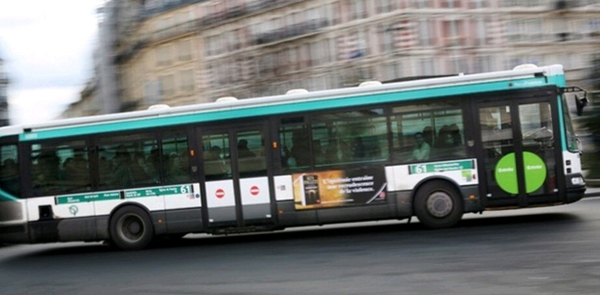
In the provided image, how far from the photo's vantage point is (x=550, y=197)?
1598cm

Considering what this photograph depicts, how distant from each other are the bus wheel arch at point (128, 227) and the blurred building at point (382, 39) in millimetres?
29410

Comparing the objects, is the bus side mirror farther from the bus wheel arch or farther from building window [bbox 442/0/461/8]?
building window [bbox 442/0/461/8]

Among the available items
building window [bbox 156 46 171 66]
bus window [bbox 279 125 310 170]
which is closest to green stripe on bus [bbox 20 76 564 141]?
bus window [bbox 279 125 310 170]

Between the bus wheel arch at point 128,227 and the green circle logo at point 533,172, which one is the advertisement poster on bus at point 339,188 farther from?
the bus wheel arch at point 128,227

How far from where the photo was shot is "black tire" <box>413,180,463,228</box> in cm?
1636

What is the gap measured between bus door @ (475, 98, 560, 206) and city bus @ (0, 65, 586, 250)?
21mm

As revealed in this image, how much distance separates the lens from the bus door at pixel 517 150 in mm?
16031

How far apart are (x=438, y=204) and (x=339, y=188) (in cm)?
190

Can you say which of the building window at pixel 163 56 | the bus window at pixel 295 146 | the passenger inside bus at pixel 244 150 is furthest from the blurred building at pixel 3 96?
the bus window at pixel 295 146

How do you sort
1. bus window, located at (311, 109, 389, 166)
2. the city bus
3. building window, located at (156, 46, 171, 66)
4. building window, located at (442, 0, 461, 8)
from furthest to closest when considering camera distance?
building window, located at (156, 46, 171, 66)
building window, located at (442, 0, 461, 8)
bus window, located at (311, 109, 389, 166)
the city bus

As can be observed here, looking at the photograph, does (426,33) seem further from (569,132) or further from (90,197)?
(90,197)

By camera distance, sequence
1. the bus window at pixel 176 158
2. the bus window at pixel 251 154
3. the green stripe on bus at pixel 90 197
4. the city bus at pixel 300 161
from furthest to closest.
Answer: the green stripe on bus at pixel 90 197, the bus window at pixel 176 158, the bus window at pixel 251 154, the city bus at pixel 300 161

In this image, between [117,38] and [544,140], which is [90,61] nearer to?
[117,38]

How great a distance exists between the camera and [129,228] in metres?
17.8
